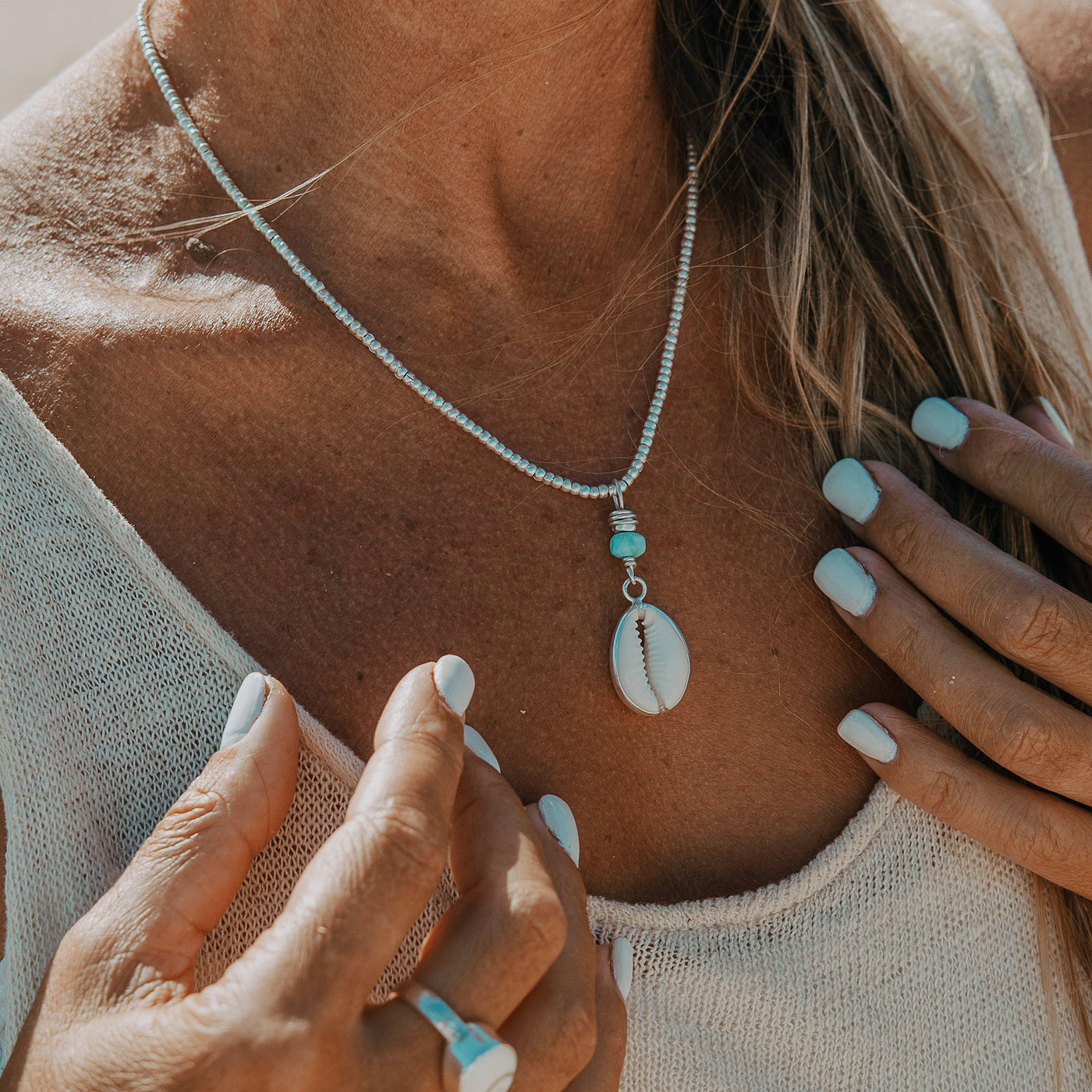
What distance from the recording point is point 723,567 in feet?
3.67

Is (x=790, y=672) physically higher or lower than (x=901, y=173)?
lower

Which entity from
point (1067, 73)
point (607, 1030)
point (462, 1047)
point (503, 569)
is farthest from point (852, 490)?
point (1067, 73)

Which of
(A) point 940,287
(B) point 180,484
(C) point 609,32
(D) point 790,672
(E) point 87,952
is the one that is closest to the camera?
(E) point 87,952

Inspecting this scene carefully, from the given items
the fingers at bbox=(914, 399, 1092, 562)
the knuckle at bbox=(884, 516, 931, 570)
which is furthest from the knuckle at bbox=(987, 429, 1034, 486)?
the knuckle at bbox=(884, 516, 931, 570)

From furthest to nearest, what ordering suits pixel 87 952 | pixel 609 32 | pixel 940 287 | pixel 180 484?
pixel 940 287, pixel 609 32, pixel 180 484, pixel 87 952

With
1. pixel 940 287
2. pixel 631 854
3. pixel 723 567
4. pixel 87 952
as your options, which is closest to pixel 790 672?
pixel 723 567

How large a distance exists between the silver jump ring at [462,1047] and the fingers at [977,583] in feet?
2.20

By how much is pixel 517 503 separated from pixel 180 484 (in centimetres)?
36

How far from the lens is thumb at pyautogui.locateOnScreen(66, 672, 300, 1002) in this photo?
71 cm

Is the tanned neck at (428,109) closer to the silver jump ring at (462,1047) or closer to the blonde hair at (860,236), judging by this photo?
the blonde hair at (860,236)

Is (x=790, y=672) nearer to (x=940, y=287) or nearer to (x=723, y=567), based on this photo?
(x=723, y=567)

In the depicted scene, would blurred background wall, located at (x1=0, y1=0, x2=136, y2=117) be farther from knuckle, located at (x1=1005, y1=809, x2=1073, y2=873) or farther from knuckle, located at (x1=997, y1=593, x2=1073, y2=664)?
knuckle, located at (x1=1005, y1=809, x2=1073, y2=873)

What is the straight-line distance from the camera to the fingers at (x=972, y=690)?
101cm

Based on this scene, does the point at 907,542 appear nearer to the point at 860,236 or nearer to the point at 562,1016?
the point at 860,236
